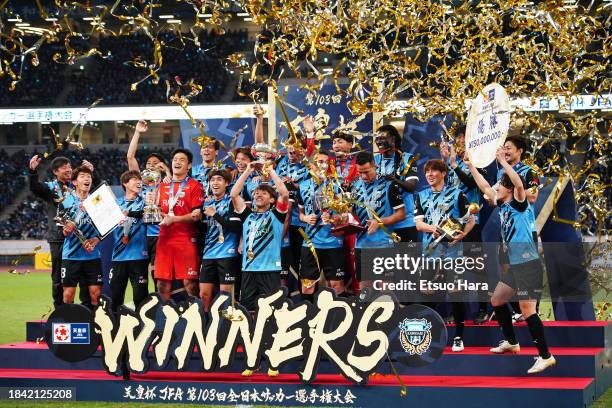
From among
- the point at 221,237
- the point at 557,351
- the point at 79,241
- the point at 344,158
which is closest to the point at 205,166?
the point at 221,237

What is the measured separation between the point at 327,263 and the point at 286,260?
57 centimetres

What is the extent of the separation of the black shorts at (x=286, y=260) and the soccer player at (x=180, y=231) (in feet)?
2.45

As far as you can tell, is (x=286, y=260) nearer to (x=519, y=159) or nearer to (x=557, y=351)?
(x=519, y=159)

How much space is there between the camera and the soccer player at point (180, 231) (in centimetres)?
773

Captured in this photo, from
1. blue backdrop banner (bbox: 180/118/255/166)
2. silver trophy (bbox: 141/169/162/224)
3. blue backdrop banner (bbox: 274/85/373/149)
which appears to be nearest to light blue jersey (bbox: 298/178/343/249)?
silver trophy (bbox: 141/169/162/224)

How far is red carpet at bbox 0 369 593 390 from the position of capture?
6.22 metres

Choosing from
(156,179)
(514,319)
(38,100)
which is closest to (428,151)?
(514,319)

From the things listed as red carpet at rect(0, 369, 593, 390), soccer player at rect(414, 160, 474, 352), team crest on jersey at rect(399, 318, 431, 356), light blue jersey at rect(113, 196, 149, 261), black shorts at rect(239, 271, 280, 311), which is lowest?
red carpet at rect(0, 369, 593, 390)

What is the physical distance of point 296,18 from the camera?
20.9 ft

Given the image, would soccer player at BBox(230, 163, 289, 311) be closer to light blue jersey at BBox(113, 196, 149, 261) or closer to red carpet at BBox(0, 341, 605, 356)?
red carpet at BBox(0, 341, 605, 356)

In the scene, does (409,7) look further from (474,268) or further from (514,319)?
(514,319)

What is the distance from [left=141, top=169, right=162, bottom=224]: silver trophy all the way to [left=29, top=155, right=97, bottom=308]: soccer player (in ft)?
2.77

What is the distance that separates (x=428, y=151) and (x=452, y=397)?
10.2 ft

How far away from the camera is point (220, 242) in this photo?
755cm
